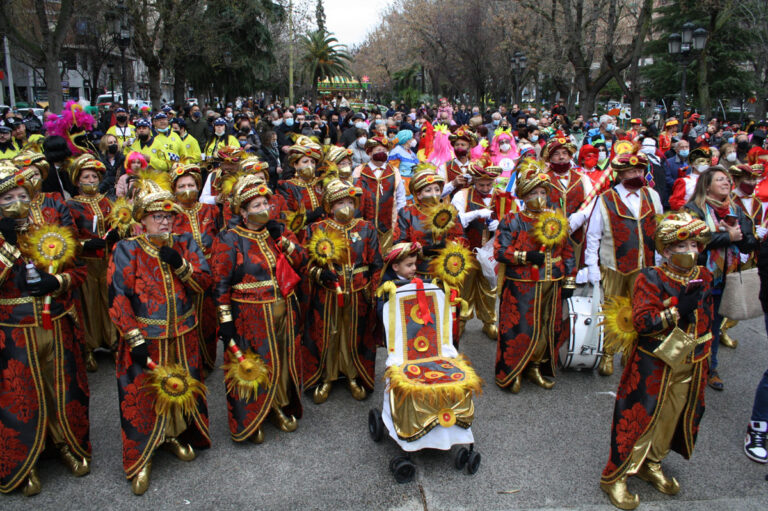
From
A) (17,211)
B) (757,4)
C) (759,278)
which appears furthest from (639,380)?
(757,4)

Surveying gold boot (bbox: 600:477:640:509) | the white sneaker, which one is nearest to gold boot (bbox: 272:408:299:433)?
gold boot (bbox: 600:477:640:509)

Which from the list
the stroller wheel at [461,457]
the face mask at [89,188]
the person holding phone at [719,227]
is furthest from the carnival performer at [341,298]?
the person holding phone at [719,227]

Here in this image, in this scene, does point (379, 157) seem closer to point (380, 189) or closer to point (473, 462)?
point (380, 189)

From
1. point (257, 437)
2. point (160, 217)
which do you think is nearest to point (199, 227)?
point (160, 217)

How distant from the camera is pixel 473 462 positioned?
430cm

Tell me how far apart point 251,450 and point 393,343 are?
56.9 inches

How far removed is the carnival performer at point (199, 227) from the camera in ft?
18.9

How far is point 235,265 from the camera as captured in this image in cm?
447

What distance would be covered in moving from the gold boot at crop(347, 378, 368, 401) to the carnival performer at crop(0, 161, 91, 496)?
2304 millimetres

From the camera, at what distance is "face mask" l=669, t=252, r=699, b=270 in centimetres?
373

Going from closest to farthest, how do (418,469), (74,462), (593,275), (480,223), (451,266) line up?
(74,462), (418,469), (451,266), (593,275), (480,223)

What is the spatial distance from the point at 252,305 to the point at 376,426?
1384 mm

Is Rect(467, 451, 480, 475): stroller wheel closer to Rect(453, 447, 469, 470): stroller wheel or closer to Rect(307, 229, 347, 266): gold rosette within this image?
Rect(453, 447, 469, 470): stroller wheel

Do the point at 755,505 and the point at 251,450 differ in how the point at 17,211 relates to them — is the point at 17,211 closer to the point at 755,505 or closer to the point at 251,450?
the point at 251,450
